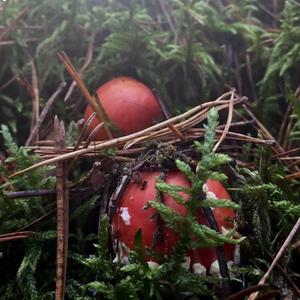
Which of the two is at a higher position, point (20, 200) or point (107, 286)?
point (20, 200)

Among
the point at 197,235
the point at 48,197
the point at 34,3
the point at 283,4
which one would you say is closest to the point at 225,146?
the point at 197,235

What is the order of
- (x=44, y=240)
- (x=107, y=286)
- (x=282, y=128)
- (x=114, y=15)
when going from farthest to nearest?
(x=114, y=15) < (x=282, y=128) < (x=44, y=240) < (x=107, y=286)

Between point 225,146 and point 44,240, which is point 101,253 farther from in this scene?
point 225,146

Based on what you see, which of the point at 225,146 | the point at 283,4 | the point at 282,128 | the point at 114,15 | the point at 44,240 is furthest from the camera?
the point at 283,4

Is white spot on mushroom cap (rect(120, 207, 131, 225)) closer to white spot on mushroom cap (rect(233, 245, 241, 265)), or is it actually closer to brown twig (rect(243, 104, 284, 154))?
white spot on mushroom cap (rect(233, 245, 241, 265))

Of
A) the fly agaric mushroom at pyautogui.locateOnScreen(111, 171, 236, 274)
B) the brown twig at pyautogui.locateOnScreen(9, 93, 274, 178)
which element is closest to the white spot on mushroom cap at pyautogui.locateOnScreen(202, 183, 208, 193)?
the fly agaric mushroom at pyautogui.locateOnScreen(111, 171, 236, 274)

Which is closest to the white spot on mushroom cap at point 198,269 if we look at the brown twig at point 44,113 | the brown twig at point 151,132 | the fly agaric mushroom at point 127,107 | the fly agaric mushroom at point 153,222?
the fly agaric mushroom at point 153,222
